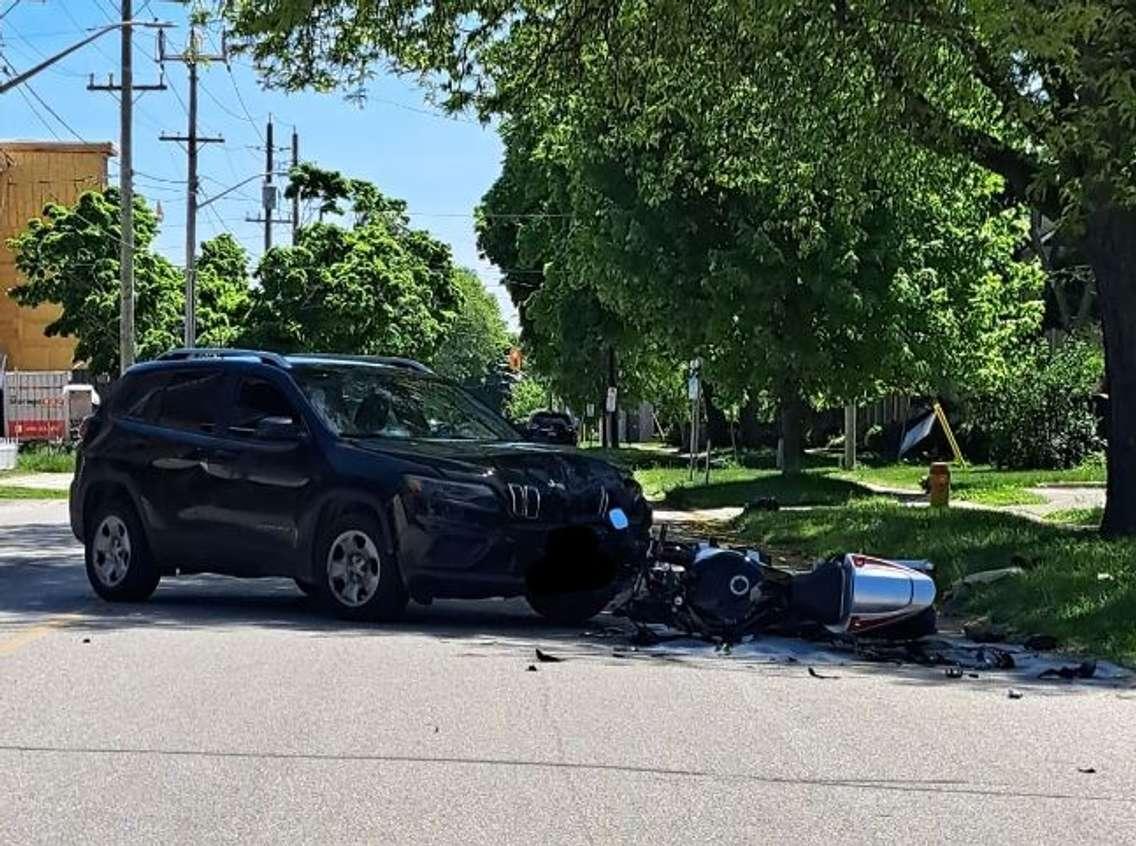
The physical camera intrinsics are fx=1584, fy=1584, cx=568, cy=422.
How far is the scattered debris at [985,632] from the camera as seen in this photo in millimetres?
11141

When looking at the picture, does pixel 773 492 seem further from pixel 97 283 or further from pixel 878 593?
pixel 97 283

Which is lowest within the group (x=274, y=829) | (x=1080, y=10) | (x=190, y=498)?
(x=274, y=829)

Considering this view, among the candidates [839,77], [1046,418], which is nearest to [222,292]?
[1046,418]

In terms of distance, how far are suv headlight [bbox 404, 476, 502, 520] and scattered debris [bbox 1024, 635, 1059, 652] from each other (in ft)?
12.2

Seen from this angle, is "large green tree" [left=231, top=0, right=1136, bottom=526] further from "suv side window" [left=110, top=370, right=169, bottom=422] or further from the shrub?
the shrub

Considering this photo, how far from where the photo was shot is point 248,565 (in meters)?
11.6

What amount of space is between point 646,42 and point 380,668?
288 inches

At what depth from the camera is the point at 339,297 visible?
49.0 metres

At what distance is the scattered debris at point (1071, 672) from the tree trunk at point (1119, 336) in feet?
17.1

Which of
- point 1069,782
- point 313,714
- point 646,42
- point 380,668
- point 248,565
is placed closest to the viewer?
point 1069,782

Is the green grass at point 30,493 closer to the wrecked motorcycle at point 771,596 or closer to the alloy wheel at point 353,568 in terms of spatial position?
the alloy wheel at point 353,568

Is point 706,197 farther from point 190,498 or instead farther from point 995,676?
point 995,676

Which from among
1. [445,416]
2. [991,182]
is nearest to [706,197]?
[991,182]

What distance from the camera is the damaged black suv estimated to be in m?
10.5
